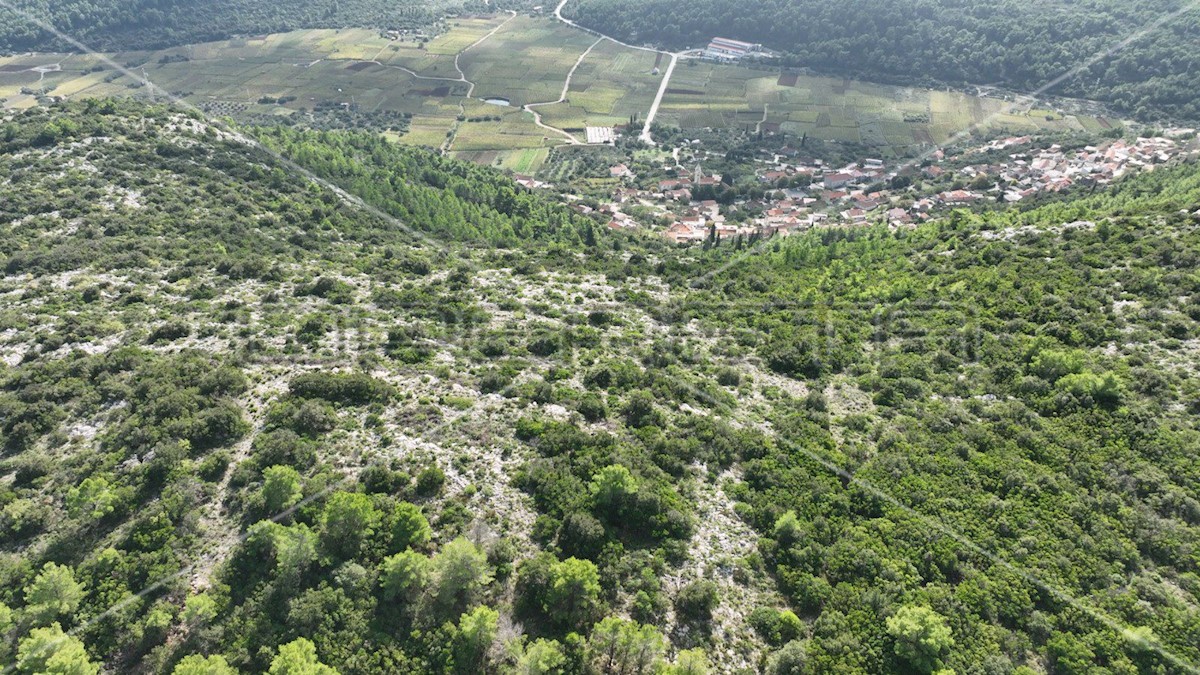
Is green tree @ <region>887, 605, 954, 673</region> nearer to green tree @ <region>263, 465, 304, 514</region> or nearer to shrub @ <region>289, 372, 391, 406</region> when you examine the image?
green tree @ <region>263, 465, 304, 514</region>

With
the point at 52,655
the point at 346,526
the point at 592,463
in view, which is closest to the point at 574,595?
the point at 592,463

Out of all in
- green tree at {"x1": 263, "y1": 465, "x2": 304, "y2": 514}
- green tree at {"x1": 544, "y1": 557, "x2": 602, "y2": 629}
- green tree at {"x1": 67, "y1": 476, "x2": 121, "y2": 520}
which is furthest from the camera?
green tree at {"x1": 263, "y1": 465, "x2": 304, "y2": 514}

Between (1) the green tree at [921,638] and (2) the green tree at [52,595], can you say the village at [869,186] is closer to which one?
(1) the green tree at [921,638]

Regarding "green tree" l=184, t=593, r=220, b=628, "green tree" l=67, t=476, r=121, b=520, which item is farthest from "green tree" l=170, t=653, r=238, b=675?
"green tree" l=67, t=476, r=121, b=520

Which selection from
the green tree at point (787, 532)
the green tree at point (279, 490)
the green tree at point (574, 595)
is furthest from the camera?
the green tree at point (787, 532)

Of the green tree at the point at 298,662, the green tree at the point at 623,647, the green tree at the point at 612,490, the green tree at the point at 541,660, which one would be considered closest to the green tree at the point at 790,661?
the green tree at the point at 623,647
